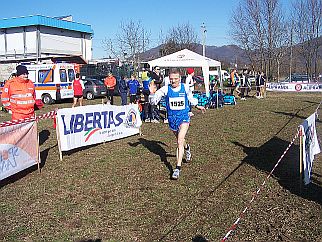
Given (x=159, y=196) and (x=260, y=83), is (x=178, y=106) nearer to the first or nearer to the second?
(x=159, y=196)

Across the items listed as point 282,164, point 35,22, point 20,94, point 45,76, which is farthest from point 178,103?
point 35,22

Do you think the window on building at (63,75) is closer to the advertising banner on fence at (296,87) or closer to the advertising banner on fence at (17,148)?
the advertising banner on fence at (17,148)

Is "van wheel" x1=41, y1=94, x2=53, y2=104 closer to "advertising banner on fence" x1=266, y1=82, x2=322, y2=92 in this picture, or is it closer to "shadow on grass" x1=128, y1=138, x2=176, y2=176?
"shadow on grass" x1=128, y1=138, x2=176, y2=176

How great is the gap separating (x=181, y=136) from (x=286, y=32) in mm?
41904

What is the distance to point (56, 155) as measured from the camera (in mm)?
9156

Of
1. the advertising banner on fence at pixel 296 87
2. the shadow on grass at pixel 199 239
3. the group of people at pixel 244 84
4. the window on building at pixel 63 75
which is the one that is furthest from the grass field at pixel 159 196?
the advertising banner on fence at pixel 296 87

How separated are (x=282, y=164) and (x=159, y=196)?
310cm

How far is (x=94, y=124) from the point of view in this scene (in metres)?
9.73

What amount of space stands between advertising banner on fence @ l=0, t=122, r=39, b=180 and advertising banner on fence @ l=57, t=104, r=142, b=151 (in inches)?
37.7

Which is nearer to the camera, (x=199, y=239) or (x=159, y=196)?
(x=199, y=239)

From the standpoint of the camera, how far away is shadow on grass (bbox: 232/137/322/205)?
19.4ft

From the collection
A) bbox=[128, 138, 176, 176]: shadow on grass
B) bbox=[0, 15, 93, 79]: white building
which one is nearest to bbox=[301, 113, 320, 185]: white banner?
bbox=[128, 138, 176, 176]: shadow on grass

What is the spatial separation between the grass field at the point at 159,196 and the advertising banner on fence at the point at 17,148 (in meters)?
0.29

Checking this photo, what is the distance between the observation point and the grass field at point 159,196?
4.64m
